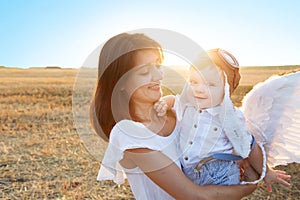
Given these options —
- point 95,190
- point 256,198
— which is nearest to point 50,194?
point 95,190

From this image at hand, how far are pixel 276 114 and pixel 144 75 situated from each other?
0.74 meters

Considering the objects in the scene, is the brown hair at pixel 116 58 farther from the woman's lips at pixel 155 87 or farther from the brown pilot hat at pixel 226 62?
the brown pilot hat at pixel 226 62

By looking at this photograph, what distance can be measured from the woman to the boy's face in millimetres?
184

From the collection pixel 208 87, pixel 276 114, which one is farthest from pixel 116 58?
pixel 276 114

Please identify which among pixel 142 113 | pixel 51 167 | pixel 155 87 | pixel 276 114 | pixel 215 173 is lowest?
pixel 51 167

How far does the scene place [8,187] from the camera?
4457mm

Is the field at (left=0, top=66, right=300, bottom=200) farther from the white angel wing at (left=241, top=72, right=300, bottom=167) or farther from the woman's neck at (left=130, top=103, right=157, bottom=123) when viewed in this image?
the white angel wing at (left=241, top=72, right=300, bottom=167)

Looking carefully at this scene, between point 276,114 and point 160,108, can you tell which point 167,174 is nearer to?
point 160,108

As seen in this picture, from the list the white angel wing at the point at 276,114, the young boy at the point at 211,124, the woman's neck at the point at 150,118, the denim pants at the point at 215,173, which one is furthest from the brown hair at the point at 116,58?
the white angel wing at the point at 276,114

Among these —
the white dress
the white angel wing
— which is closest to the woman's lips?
the white dress

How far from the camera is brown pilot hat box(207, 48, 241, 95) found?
5.63 feet

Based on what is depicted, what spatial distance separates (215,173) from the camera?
163 centimetres

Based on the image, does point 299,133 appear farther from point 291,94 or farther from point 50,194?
point 50,194

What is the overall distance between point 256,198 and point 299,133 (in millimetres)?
2336
